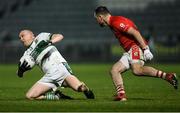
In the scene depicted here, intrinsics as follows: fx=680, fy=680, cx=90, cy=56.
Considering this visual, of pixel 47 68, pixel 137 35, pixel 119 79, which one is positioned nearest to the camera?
pixel 137 35

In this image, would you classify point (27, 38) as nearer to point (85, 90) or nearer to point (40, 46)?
point (40, 46)

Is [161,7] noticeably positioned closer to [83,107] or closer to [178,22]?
[178,22]

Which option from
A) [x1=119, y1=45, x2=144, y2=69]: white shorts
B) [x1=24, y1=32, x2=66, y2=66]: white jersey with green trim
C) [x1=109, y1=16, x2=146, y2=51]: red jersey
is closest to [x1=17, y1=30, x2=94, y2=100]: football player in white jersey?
[x1=24, y1=32, x2=66, y2=66]: white jersey with green trim

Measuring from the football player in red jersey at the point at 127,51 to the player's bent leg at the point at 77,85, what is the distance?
60cm

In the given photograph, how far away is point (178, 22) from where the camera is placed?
57.8 metres

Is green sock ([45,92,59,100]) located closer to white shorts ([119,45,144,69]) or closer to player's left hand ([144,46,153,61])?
white shorts ([119,45,144,69])

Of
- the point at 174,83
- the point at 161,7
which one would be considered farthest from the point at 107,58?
the point at 174,83

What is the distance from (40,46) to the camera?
12.8 metres

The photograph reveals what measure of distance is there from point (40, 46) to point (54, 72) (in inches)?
23.1

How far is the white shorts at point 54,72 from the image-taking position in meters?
13.0

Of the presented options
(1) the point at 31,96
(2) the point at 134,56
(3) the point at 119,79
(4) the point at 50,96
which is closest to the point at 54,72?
(4) the point at 50,96

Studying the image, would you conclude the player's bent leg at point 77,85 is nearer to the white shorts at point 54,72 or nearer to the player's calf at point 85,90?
the player's calf at point 85,90

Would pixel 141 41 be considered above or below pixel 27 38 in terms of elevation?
below

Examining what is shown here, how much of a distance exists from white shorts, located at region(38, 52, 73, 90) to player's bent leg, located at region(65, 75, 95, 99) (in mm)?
112
